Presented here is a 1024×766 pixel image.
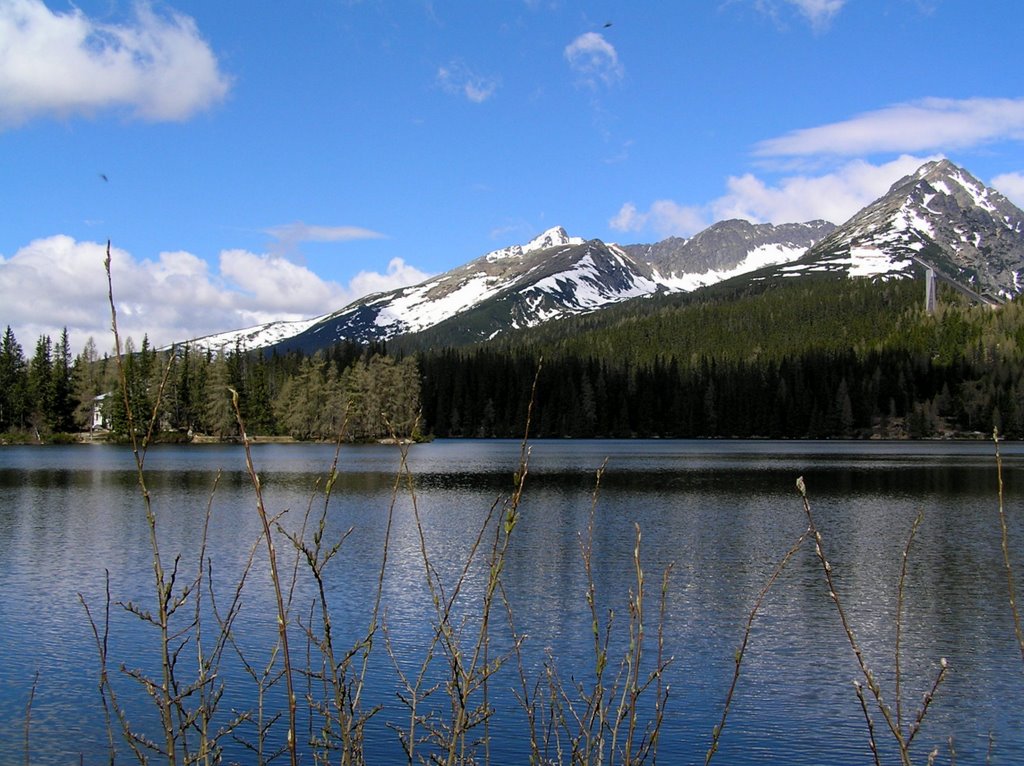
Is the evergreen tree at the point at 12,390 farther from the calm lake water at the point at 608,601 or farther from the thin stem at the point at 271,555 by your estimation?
the thin stem at the point at 271,555

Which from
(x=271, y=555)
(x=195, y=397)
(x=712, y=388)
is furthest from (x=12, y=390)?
(x=271, y=555)

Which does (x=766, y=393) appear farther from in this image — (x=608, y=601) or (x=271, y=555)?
(x=271, y=555)

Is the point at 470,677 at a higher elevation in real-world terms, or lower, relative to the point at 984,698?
higher

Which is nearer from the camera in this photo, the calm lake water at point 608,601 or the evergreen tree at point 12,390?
the calm lake water at point 608,601

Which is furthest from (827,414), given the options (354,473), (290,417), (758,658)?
(758,658)

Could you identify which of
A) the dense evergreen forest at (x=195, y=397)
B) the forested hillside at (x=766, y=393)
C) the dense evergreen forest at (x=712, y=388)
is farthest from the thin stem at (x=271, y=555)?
the forested hillside at (x=766, y=393)

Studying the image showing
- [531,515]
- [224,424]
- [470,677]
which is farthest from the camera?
[224,424]

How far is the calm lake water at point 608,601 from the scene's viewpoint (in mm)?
14219

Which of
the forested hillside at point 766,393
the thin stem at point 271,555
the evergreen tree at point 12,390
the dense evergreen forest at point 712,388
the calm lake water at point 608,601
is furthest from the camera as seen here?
the forested hillside at point 766,393

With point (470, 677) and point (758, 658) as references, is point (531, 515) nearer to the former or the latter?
point (758, 658)

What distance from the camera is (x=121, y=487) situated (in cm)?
5094

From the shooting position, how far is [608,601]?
22.2 m

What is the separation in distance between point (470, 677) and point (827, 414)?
6378 inches

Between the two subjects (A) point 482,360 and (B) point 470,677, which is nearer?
(B) point 470,677
